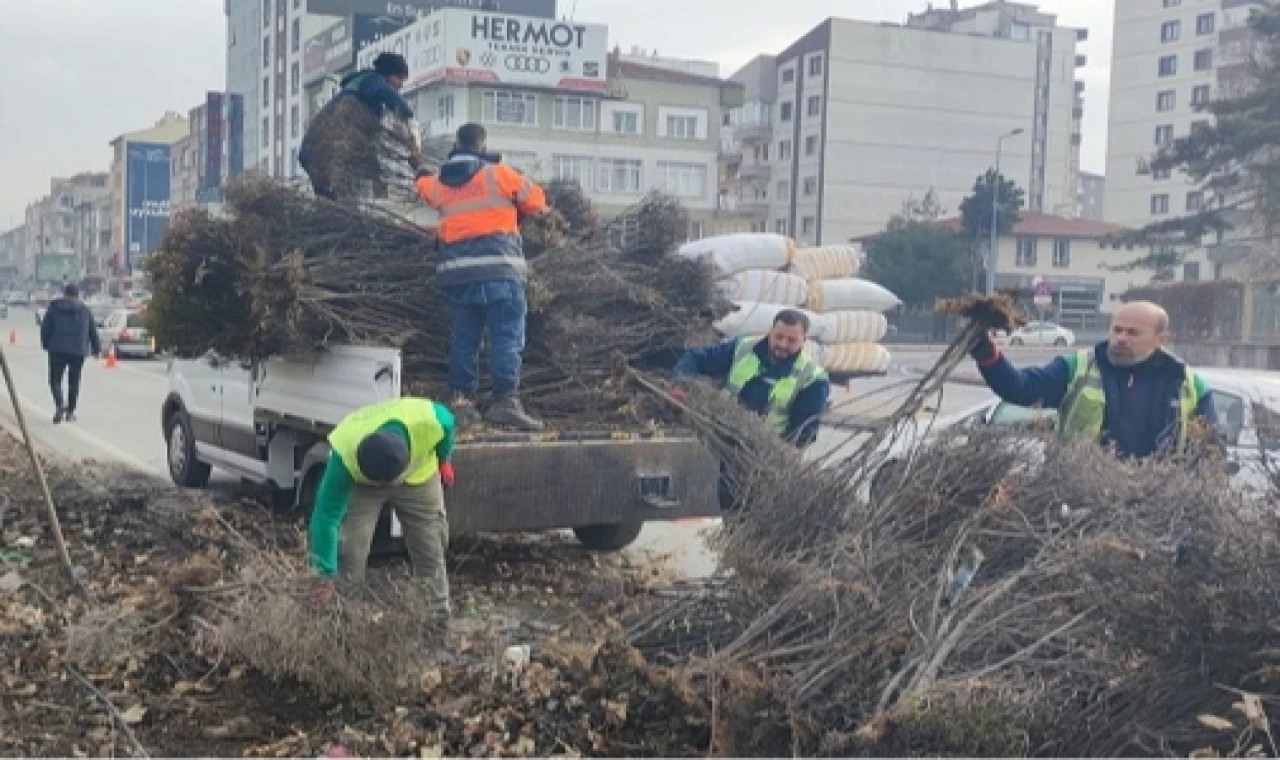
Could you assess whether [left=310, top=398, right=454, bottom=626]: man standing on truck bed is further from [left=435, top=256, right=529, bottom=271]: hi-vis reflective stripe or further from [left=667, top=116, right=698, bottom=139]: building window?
[left=667, top=116, right=698, bottom=139]: building window

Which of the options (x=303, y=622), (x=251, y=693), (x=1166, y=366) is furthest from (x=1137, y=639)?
(x=251, y=693)

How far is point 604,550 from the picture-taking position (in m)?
8.62

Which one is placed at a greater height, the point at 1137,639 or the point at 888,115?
the point at 888,115

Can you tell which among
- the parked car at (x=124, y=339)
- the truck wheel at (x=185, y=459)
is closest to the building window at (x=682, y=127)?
the parked car at (x=124, y=339)

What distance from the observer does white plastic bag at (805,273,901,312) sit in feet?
48.1

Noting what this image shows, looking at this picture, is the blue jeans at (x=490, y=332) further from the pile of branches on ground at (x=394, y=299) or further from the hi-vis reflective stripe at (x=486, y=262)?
the pile of branches on ground at (x=394, y=299)

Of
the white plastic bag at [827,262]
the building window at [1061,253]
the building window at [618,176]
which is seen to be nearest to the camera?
the white plastic bag at [827,262]

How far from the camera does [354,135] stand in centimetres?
890

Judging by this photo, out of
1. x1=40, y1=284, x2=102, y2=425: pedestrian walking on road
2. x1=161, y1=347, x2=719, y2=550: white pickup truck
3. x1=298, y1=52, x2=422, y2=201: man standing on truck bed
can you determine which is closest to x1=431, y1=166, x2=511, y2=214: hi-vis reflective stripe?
x1=161, y1=347, x2=719, y2=550: white pickup truck

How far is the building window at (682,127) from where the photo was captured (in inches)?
2680

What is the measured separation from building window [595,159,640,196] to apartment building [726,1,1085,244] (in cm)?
1858

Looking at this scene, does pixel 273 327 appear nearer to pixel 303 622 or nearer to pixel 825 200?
pixel 303 622

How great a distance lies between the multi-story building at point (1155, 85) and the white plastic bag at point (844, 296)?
72.2m

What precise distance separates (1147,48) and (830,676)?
93435 mm
